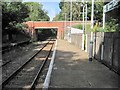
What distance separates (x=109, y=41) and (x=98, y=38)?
4649mm

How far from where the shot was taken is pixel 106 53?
20.3 m

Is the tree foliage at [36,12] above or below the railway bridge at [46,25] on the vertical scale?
above

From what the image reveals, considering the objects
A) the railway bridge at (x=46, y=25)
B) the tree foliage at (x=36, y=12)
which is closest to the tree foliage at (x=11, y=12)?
the railway bridge at (x=46, y=25)

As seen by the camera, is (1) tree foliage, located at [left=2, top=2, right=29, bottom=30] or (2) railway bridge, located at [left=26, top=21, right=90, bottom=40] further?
(2) railway bridge, located at [left=26, top=21, right=90, bottom=40]

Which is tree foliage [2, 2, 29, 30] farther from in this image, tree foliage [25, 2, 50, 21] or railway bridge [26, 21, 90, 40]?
tree foliage [25, 2, 50, 21]

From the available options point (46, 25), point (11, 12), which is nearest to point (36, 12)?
point (46, 25)

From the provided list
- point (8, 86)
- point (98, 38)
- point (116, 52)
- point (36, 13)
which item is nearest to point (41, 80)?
point (8, 86)

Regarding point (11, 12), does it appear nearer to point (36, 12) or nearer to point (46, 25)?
point (46, 25)

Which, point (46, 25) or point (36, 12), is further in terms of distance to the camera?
point (36, 12)

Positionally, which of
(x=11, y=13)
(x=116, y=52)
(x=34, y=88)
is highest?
(x=11, y=13)

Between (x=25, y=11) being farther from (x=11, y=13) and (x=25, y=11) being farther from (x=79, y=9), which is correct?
(x=79, y=9)

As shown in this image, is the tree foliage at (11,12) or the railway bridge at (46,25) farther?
the railway bridge at (46,25)

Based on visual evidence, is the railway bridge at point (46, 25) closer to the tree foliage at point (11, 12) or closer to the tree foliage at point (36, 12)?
the tree foliage at point (36, 12)

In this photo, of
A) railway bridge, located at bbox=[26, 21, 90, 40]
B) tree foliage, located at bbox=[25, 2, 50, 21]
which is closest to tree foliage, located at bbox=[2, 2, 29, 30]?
railway bridge, located at bbox=[26, 21, 90, 40]
